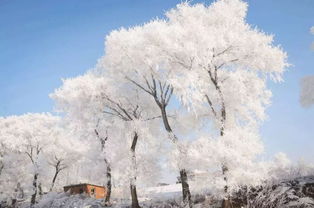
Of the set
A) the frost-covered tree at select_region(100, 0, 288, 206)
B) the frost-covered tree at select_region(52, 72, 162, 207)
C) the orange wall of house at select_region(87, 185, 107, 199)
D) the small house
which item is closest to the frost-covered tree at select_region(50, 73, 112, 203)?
the frost-covered tree at select_region(52, 72, 162, 207)

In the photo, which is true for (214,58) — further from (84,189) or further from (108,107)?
(84,189)

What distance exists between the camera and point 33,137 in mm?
39688

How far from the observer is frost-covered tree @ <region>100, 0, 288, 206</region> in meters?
16.7

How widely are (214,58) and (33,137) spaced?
96.0 ft

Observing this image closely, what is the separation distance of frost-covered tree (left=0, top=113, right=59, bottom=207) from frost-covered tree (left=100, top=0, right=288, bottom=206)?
25590mm

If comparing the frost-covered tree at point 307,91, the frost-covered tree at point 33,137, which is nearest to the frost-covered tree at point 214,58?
the frost-covered tree at point 307,91

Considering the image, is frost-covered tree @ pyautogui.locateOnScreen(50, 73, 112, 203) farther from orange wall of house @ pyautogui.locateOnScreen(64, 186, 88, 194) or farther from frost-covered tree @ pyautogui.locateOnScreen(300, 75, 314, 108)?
orange wall of house @ pyautogui.locateOnScreen(64, 186, 88, 194)

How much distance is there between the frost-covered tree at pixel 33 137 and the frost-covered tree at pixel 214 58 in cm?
2559

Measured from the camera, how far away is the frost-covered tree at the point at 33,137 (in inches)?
1538

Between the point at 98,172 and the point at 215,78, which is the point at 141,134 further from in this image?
the point at 98,172

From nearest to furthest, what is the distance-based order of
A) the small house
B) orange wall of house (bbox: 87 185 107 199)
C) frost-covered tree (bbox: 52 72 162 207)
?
frost-covered tree (bbox: 52 72 162 207), the small house, orange wall of house (bbox: 87 185 107 199)

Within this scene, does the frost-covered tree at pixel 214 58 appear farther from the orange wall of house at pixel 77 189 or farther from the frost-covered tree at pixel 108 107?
the orange wall of house at pixel 77 189

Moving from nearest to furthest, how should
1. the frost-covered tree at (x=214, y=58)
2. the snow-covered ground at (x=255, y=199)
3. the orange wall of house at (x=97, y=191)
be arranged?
the snow-covered ground at (x=255, y=199) < the frost-covered tree at (x=214, y=58) < the orange wall of house at (x=97, y=191)

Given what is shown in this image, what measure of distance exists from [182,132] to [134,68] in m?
4.84
